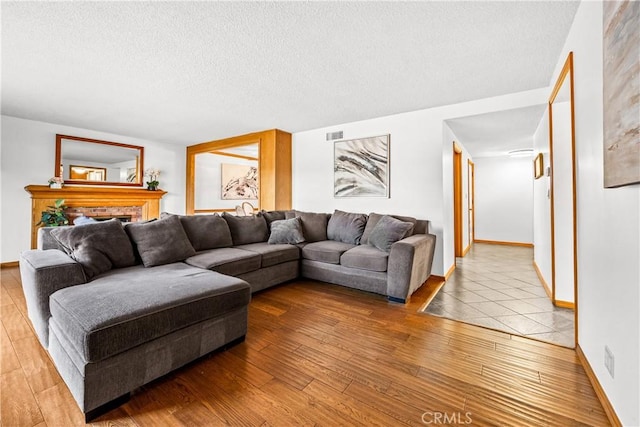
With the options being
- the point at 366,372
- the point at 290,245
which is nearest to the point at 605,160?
the point at 366,372

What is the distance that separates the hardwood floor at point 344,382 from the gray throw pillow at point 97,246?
64cm

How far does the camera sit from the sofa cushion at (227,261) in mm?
2648

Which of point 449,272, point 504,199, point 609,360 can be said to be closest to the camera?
point 609,360

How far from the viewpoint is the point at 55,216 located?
180 inches

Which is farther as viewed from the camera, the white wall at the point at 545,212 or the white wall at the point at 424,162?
the white wall at the point at 424,162

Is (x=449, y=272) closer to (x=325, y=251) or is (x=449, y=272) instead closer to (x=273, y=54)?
(x=325, y=251)

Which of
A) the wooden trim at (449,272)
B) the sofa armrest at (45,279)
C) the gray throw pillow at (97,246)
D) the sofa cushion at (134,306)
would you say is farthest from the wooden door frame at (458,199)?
the sofa armrest at (45,279)

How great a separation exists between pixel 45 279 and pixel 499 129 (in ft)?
17.5


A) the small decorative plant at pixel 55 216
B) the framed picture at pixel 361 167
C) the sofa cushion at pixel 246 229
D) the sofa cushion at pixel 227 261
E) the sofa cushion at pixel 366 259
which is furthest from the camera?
the small decorative plant at pixel 55 216

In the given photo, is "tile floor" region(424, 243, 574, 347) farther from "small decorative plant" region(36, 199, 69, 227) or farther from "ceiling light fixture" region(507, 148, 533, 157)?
"small decorative plant" region(36, 199, 69, 227)

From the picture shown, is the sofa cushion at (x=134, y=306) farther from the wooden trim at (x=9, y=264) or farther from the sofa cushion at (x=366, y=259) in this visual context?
the wooden trim at (x=9, y=264)

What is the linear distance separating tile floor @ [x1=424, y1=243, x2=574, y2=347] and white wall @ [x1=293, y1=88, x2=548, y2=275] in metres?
0.51

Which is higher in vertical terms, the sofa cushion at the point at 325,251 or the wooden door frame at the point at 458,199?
the wooden door frame at the point at 458,199

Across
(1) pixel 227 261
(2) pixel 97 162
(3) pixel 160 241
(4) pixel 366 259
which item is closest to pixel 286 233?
(1) pixel 227 261
